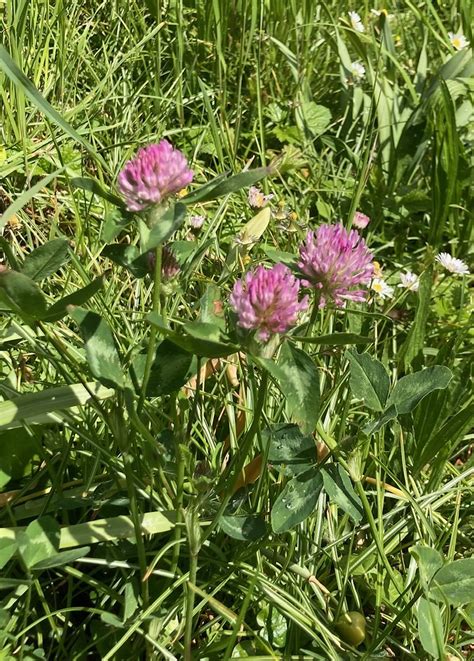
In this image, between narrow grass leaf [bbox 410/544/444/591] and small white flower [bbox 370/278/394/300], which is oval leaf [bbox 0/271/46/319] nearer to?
narrow grass leaf [bbox 410/544/444/591]

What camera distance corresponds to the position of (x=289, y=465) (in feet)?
3.12

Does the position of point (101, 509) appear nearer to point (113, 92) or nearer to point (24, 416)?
point (24, 416)

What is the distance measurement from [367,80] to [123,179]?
1479 millimetres

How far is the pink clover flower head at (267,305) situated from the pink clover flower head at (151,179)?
0.38 feet

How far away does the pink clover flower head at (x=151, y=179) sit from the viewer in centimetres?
75

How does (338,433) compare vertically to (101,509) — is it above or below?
below

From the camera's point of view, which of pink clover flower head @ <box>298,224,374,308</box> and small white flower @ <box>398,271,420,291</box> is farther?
small white flower @ <box>398,271,420,291</box>

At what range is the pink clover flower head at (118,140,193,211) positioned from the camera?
29.3 inches

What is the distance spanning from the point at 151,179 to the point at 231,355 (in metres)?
0.55

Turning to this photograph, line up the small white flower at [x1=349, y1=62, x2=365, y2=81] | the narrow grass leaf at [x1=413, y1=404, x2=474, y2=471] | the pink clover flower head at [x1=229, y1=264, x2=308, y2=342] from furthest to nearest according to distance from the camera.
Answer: the small white flower at [x1=349, y1=62, x2=365, y2=81], the narrow grass leaf at [x1=413, y1=404, x2=474, y2=471], the pink clover flower head at [x1=229, y1=264, x2=308, y2=342]

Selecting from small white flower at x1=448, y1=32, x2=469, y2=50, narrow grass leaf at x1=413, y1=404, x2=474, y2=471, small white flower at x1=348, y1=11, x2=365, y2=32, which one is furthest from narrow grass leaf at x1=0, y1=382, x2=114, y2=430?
small white flower at x1=448, y1=32, x2=469, y2=50

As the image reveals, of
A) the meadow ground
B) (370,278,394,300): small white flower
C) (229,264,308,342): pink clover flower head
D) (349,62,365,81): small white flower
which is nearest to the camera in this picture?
(229,264,308,342): pink clover flower head

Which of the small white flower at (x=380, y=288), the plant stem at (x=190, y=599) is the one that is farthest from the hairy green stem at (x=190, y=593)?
the small white flower at (x=380, y=288)

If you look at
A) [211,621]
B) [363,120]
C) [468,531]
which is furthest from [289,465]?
[363,120]
